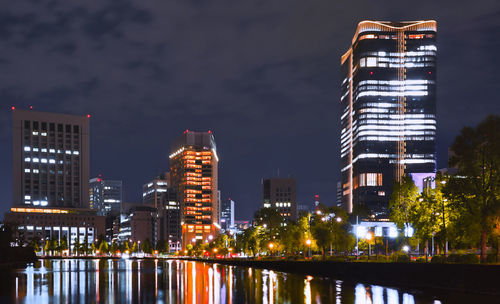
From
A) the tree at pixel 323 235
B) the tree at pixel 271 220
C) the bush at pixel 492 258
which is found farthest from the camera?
the tree at pixel 271 220

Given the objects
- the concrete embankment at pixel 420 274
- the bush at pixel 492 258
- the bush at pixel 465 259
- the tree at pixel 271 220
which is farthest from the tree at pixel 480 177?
the tree at pixel 271 220

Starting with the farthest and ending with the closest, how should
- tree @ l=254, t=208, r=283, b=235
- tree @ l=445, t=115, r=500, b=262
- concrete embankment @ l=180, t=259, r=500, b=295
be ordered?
tree @ l=254, t=208, r=283, b=235 < tree @ l=445, t=115, r=500, b=262 < concrete embankment @ l=180, t=259, r=500, b=295

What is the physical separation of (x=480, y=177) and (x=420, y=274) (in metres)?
14.3

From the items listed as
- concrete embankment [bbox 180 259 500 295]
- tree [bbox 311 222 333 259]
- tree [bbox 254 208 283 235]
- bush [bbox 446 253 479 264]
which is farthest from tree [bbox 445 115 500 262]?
tree [bbox 254 208 283 235]

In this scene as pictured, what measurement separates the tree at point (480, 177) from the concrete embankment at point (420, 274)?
387 inches

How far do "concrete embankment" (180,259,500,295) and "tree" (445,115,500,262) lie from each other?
32.2 ft

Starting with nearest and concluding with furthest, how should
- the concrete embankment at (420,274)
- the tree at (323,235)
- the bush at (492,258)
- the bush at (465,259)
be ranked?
the concrete embankment at (420,274) → the bush at (492,258) → the bush at (465,259) → the tree at (323,235)

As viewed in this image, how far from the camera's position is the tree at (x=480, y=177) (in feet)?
166

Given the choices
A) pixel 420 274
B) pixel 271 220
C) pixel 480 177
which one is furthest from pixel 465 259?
pixel 271 220

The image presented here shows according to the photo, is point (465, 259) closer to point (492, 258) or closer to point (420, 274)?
point (492, 258)

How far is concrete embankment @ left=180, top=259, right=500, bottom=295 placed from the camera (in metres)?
35.2

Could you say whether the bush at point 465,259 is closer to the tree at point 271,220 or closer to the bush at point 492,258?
the bush at point 492,258

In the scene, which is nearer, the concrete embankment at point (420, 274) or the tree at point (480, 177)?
the concrete embankment at point (420, 274)

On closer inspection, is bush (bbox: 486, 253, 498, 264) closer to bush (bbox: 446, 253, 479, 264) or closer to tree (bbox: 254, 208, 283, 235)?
bush (bbox: 446, 253, 479, 264)
